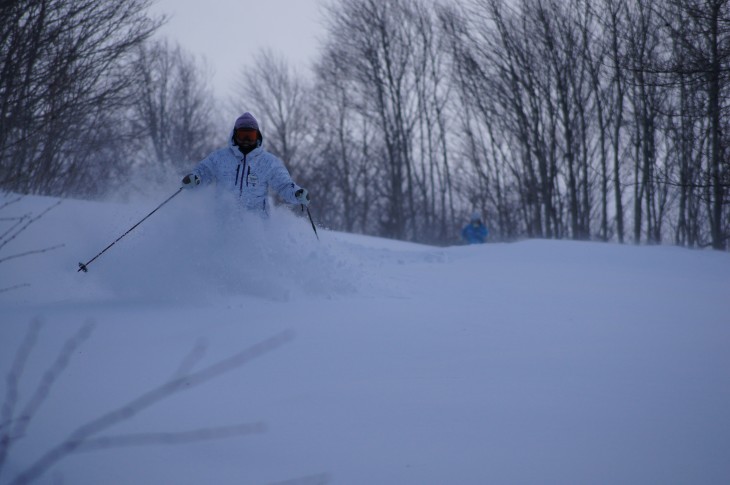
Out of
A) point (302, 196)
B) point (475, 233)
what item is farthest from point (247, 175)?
point (475, 233)

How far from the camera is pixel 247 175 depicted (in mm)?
5324

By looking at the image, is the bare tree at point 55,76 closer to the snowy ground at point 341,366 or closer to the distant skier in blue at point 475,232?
the snowy ground at point 341,366

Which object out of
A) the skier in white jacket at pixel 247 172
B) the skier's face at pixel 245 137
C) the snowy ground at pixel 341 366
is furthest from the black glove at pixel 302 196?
the skier's face at pixel 245 137

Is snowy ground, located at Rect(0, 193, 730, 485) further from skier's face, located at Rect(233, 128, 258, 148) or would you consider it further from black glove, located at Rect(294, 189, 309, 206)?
skier's face, located at Rect(233, 128, 258, 148)

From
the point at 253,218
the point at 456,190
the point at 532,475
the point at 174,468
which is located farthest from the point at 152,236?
the point at 456,190

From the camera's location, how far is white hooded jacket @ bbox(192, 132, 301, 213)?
17.4ft

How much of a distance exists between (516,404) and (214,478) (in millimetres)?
1467

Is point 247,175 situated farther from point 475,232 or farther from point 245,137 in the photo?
point 475,232

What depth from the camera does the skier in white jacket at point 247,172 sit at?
531 cm

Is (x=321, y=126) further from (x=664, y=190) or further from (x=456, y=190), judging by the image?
(x=664, y=190)

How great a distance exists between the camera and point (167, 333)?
3547 millimetres

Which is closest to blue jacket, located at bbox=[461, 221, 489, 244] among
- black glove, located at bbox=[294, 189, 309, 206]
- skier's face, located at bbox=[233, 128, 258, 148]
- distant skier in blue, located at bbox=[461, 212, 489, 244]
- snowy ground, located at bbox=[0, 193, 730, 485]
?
distant skier in blue, located at bbox=[461, 212, 489, 244]

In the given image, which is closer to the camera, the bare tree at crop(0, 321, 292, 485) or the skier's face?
the bare tree at crop(0, 321, 292, 485)

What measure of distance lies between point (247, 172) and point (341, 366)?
9.58ft
